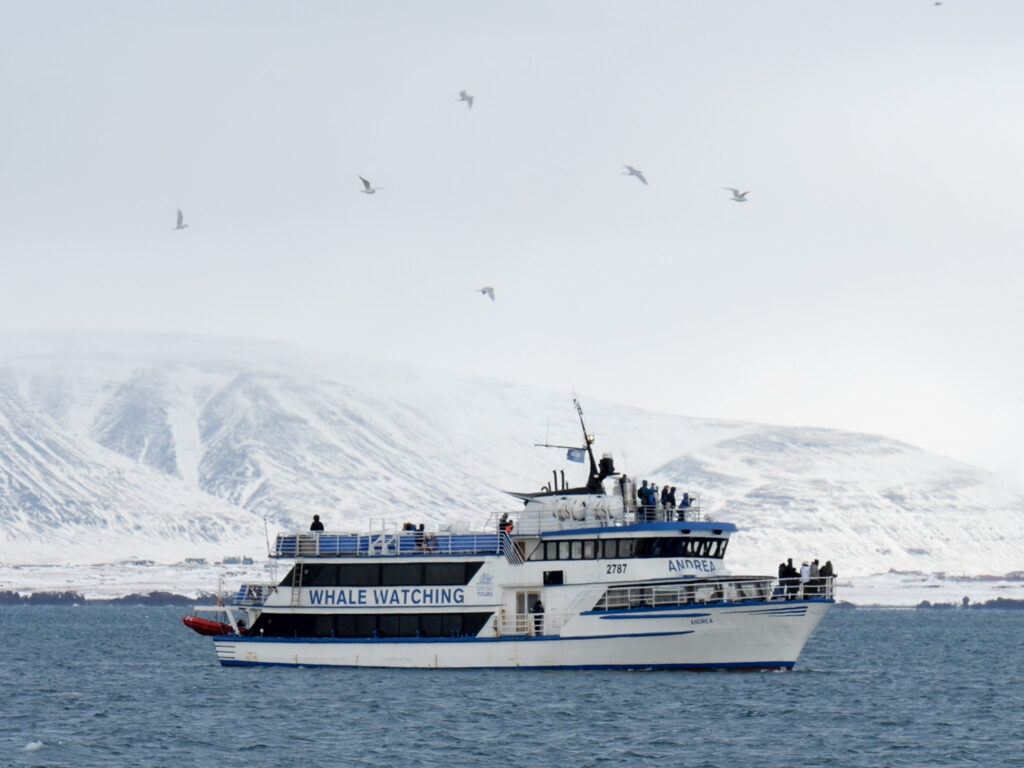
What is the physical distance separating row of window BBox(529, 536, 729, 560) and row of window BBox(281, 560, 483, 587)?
2765mm

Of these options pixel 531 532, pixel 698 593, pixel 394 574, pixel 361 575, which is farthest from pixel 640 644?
pixel 361 575

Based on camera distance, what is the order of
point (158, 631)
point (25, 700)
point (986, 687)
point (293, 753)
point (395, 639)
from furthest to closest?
point (158, 631)
point (986, 687)
point (395, 639)
point (25, 700)
point (293, 753)

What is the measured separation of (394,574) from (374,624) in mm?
2122

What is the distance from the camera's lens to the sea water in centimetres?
4428

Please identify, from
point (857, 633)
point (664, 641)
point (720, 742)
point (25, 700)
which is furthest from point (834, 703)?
point (857, 633)

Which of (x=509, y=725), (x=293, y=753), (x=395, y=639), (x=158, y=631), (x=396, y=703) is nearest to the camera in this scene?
(x=293, y=753)

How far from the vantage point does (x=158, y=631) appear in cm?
12362

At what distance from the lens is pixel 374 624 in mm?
62719

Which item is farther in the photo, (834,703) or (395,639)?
(395,639)

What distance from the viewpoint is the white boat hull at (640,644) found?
59312 mm

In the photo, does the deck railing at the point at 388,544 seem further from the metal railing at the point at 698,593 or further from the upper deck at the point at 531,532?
the metal railing at the point at 698,593

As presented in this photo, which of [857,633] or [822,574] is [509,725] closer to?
[822,574]

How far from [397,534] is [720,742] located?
1940cm

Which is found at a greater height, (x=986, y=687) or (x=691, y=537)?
(x=691, y=537)
